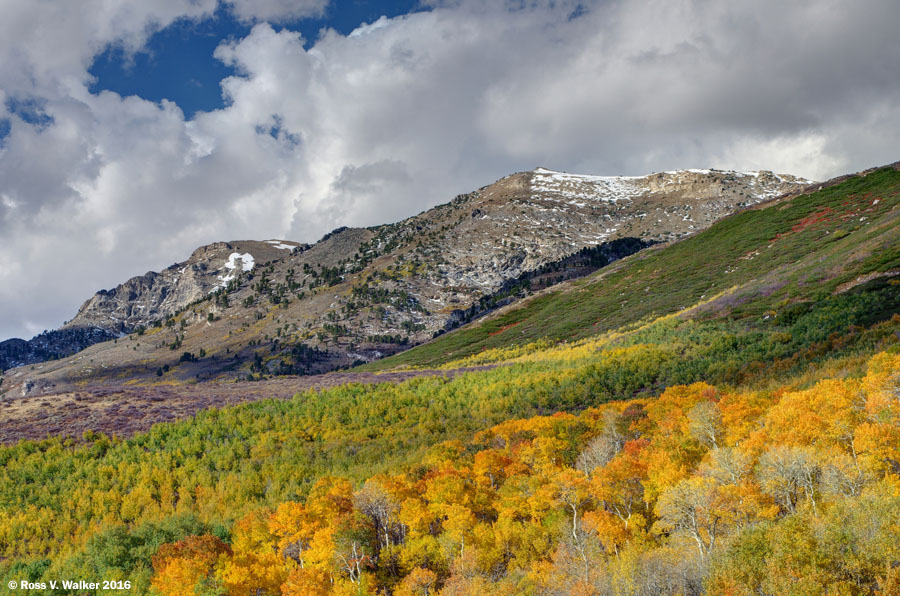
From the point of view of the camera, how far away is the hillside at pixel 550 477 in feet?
63.9

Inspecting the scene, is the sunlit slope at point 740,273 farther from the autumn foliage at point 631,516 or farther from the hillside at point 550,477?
the autumn foliage at point 631,516

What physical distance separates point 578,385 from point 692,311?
25.4 m

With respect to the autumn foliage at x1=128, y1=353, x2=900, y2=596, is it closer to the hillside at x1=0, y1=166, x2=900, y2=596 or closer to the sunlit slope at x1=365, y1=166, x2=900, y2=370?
the hillside at x1=0, y1=166, x2=900, y2=596

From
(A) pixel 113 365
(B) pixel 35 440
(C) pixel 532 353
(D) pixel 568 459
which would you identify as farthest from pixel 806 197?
(A) pixel 113 365

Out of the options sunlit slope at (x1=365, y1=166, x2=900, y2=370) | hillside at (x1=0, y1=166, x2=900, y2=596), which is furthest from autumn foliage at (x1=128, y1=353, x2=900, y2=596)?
sunlit slope at (x1=365, y1=166, x2=900, y2=370)

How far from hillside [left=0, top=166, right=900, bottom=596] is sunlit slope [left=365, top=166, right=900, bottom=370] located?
86cm

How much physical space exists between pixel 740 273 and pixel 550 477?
6171cm

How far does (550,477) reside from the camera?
31656 millimetres

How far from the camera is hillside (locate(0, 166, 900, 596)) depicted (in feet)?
63.9

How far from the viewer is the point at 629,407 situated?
39.0 meters

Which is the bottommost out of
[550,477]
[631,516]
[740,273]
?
[631,516]

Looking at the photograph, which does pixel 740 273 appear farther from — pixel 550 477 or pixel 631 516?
pixel 631 516

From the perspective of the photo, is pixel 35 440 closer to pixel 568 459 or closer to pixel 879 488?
pixel 568 459

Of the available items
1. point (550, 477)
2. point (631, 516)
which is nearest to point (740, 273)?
point (550, 477)
